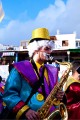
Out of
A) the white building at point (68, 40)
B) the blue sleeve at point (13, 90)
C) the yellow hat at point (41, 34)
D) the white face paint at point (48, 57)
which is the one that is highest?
Result: the yellow hat at point (41, 34)

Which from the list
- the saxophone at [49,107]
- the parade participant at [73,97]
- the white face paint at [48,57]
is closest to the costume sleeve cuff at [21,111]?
the saxophone at [49,107]

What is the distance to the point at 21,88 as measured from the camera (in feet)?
13.9

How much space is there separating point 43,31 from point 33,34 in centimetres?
13

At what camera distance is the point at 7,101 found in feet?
13.6

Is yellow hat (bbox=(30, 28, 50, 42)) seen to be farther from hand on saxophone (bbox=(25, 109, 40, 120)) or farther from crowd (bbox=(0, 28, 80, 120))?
hand on saxophone (bbox=(25, 109, 40, 120))

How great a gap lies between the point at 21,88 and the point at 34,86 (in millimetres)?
139

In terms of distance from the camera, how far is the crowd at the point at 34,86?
13.5ft

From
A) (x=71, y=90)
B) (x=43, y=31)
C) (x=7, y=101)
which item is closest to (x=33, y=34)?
(x=43, y=31)

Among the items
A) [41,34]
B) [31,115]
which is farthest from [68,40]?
[31,115]

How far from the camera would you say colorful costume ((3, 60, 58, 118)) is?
411 cm

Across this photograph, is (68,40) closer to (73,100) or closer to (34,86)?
(73,100)

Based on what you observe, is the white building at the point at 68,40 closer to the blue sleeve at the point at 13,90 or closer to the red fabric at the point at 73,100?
the red fabric at the point at 73,100

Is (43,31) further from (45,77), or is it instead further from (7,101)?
(7,101)

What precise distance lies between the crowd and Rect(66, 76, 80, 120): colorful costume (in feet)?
4.73
